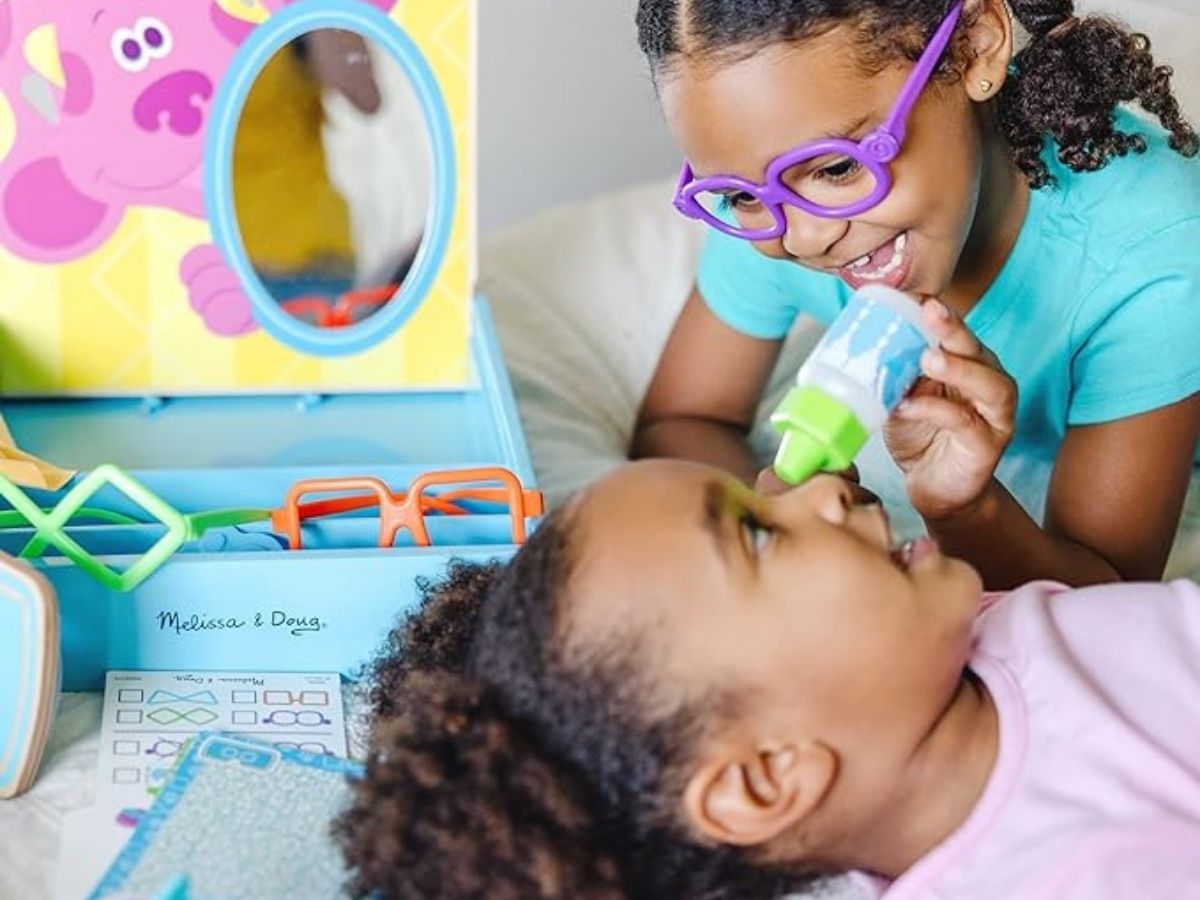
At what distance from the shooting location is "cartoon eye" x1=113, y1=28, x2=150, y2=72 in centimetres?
132

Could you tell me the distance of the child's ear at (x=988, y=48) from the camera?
3.46ft

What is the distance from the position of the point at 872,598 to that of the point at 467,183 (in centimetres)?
65

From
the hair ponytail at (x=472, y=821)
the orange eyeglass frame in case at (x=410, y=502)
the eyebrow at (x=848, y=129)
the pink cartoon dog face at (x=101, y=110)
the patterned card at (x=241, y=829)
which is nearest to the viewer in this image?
the hair ponytail at (x=472, y=821)

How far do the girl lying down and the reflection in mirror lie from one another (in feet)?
1.75

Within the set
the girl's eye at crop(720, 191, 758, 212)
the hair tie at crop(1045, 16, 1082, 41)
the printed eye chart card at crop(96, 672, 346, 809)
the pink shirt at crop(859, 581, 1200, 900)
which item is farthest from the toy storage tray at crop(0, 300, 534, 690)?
the hair tie at crop(1045, 16, 1082, 41)

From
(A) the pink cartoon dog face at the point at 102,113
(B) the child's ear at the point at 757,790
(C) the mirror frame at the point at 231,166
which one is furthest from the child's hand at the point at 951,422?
(A) the pink cartoon dog face at the point at 102,113

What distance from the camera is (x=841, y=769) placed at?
886 mm

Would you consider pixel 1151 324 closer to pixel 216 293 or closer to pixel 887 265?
pixel 887 265

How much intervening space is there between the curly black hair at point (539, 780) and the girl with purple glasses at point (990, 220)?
0.26 meters

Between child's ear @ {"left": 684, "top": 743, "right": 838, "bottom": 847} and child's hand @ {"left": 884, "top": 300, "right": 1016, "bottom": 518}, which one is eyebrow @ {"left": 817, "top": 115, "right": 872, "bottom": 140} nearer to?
child's hand @ {"left": 884, "top": 300, "right": 1016, "bottom": 518}

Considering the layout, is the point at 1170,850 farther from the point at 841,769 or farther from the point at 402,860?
the point at 402,860

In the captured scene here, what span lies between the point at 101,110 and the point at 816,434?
68 centimetres

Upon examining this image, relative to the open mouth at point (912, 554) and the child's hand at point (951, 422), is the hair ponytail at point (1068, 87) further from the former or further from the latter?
the open mouth at point (912, 554)

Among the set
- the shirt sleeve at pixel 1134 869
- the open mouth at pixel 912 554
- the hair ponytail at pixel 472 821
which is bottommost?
the shirt sleeve at pixel 1134 869
